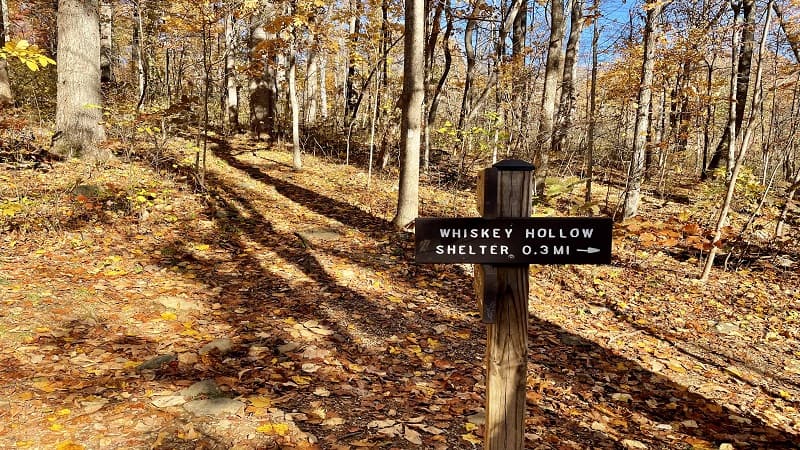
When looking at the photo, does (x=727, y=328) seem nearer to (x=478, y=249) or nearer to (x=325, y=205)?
(x=478, y=249)

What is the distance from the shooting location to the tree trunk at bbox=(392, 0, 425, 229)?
→ 7.54 metres

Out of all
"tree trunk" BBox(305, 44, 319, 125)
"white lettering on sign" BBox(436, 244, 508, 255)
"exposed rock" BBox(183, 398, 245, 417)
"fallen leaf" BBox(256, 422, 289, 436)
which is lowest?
"fallen leaf" BBox(256, 422, 289, 436)

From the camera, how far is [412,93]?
7.72 meters

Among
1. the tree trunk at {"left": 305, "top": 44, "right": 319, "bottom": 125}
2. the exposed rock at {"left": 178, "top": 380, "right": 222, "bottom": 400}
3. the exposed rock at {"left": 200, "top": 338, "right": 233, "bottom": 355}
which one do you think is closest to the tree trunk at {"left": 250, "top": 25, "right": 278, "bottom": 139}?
the tree trunk at {"left": 305, "top": 44, "right": 319, "bottom": 125}

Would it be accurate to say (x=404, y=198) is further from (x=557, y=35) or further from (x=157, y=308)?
(x=557, y=35)

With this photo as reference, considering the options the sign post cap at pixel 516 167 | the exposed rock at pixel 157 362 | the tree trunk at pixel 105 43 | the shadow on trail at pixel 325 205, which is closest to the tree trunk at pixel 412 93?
the shadow on trail at pixel 325 205

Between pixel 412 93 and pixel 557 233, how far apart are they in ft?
19.6

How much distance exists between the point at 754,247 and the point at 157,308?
Answer: 1022cm

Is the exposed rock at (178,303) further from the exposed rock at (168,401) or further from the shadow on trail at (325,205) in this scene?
the shadow on trail at (325,205)

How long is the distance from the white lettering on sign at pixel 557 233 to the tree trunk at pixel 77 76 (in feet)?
30.8

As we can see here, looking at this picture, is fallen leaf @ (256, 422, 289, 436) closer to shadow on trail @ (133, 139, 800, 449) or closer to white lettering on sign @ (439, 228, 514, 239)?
shadow on trail @ (133, 139, 800, 449)

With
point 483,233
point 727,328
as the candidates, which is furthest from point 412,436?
point 727,328

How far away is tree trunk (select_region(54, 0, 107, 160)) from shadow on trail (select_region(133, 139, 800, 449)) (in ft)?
16.1

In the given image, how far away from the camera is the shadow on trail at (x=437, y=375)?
3732mm
